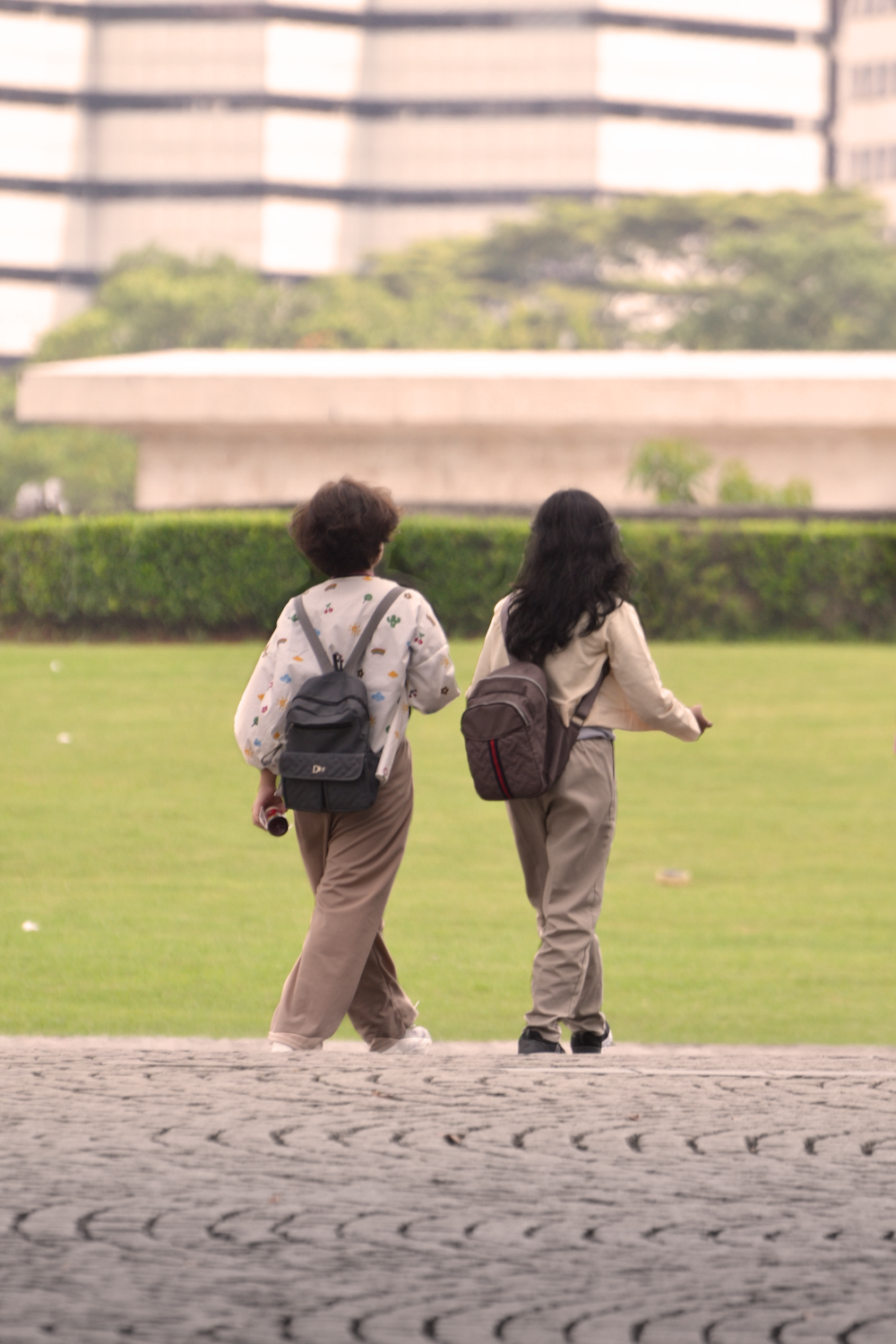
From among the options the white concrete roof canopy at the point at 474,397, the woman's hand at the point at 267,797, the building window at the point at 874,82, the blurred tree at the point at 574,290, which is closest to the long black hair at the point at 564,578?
the woman's hand at the point at 267,797

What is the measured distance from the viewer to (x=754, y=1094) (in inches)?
193

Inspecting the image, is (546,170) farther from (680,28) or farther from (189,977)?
(189,977)

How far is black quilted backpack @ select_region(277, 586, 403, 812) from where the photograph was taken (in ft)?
16.9

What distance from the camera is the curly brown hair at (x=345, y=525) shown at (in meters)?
5.21

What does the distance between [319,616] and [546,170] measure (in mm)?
79485

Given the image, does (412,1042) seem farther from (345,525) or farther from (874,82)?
(874,82)

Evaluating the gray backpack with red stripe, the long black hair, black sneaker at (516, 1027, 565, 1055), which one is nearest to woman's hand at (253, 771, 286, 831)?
the gray backpack with red stripe

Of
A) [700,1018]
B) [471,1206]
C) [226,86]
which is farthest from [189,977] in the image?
[226,86]

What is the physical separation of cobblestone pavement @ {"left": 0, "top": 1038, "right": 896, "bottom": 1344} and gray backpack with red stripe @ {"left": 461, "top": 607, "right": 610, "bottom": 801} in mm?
737

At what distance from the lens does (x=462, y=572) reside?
18.9 m

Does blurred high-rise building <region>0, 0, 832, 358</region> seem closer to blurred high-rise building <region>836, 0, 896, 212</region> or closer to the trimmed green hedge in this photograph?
blurred high-rise building <region>836, 0, 896, 212</region>

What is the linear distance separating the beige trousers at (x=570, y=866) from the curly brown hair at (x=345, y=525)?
0.80 m

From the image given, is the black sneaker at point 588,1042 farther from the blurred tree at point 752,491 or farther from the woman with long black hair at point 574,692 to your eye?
the blurred tree at point 752,491

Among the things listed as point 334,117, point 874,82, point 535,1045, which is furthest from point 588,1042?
point 874,82
